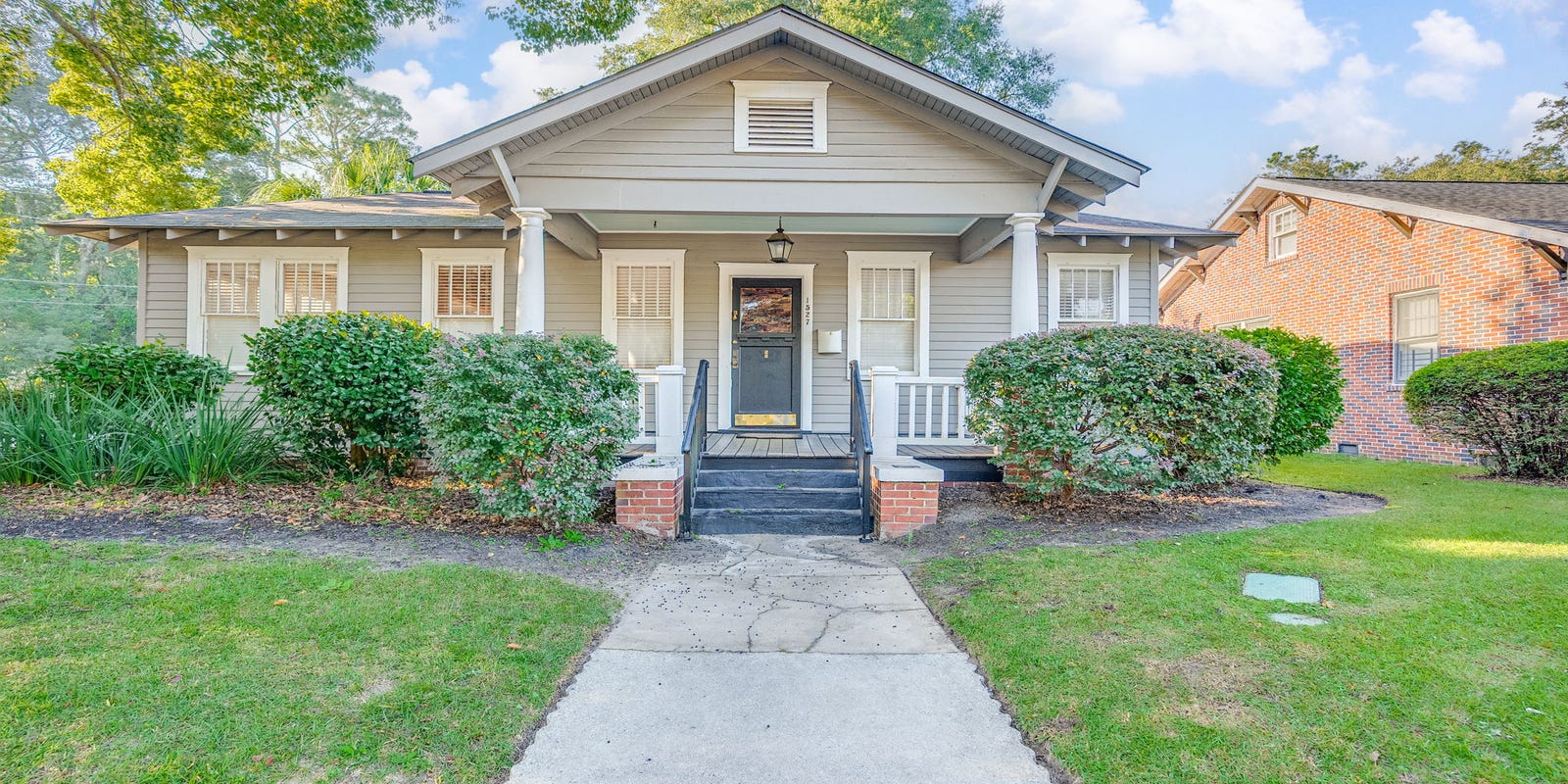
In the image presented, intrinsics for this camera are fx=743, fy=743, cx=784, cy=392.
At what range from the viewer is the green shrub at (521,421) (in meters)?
4.93

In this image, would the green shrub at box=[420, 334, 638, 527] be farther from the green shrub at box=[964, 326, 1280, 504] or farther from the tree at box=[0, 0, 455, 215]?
the tree at box=[0, 0, 455, 215]

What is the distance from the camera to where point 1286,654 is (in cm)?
297

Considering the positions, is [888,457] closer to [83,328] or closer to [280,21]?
[280,21]

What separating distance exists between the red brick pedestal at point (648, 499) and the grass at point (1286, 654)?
2.05 m

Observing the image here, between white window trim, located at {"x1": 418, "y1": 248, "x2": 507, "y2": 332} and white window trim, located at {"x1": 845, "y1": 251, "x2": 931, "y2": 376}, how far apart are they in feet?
13.7

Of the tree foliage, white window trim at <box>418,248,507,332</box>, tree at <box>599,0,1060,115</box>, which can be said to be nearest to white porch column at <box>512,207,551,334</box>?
white window trim at <box>418,248,507,332</box>

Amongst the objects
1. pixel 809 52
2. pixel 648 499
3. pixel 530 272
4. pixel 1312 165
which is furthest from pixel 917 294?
pixel 1312 165

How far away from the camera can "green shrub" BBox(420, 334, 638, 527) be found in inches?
194

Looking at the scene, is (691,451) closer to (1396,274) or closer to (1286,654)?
(1286,654)

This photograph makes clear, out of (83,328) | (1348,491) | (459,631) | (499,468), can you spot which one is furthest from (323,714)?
(83,328)

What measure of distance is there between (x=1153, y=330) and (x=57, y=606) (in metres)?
6.66

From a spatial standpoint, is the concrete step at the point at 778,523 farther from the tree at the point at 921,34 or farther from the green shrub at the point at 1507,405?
the tree at the point at 921,34

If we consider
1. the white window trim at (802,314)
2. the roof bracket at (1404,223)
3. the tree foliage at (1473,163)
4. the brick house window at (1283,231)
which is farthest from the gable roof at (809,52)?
the tree foliage at (1473,163)

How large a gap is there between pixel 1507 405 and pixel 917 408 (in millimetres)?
6048
